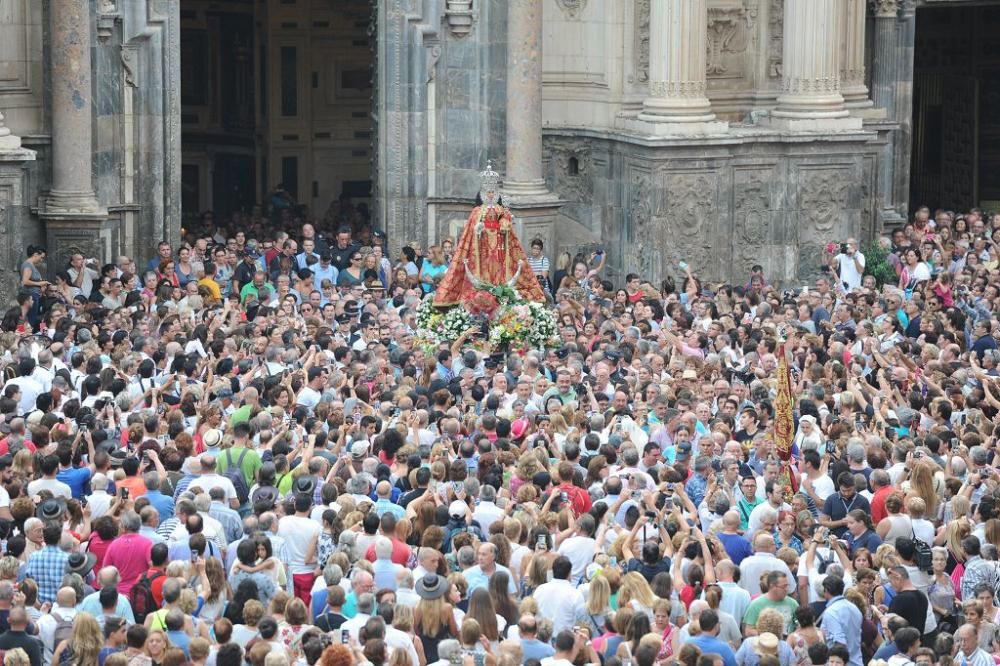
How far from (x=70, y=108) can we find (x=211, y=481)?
11.5 meters

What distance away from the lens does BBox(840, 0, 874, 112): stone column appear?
100 feet

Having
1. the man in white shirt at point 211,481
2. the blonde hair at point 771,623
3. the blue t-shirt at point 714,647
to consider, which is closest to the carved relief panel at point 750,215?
the man in white shirt at point 211,481

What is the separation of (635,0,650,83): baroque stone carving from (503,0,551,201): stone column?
142 cm

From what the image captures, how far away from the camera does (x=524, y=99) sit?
28.6 metres

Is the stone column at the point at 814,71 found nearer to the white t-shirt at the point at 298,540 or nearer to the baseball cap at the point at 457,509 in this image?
the baseball cap at the point at 457,509

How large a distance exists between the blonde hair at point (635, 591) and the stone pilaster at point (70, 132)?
46.4 feet

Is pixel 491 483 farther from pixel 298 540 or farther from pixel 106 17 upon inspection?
pixel 106 17

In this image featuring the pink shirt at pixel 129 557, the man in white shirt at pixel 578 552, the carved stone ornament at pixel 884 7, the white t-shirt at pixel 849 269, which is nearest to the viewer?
the pink shirt at pixel 129 557

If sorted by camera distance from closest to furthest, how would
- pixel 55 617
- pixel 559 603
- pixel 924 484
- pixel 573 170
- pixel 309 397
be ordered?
pixel 55 617 < pixel 559 603 < pixel 924 484 < pixel 309 397 < pixel 573 170

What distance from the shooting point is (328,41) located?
35812 mm

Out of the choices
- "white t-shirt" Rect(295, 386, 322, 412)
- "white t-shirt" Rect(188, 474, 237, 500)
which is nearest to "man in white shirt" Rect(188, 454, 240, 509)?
"white t-shirt" Rect(188, 474, 237, 500)

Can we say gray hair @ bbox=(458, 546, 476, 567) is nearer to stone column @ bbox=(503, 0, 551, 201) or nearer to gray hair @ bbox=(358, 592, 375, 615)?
gray hair @ bbox=(358, 592, 375, 615)

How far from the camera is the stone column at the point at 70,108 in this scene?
26.1 metres

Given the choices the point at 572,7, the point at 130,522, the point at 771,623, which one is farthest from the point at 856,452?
the point at 572,7
